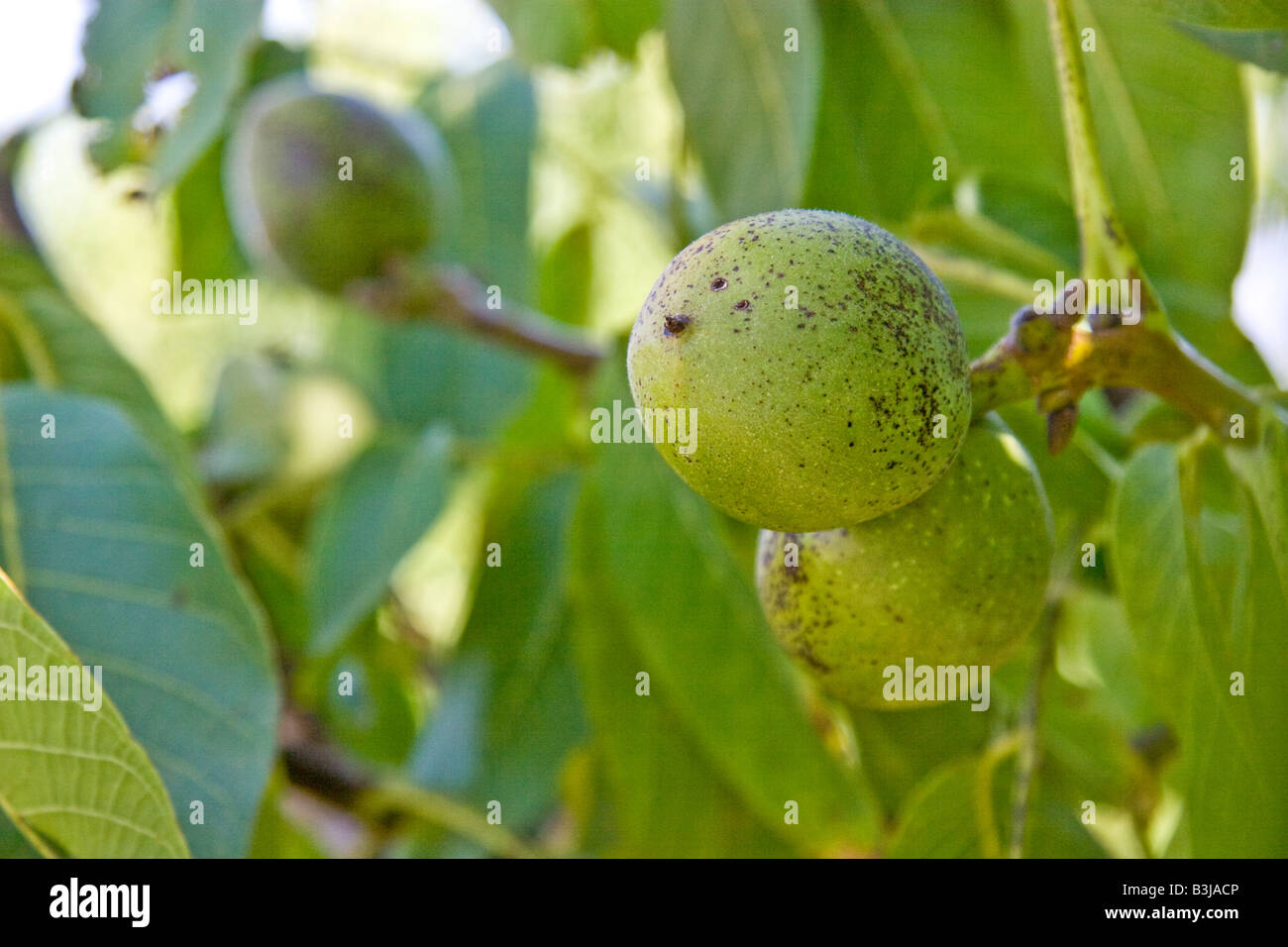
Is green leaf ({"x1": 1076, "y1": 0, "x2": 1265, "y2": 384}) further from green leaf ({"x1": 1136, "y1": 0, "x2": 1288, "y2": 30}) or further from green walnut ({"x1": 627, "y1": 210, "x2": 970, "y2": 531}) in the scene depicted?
green walnut ({"x1": 627, "y1": 210, "x2": 970, "y2": 531})

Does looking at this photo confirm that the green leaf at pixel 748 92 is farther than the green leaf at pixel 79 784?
Yes

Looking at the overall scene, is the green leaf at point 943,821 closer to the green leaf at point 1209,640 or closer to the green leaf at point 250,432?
the green leaf at point 1209,640

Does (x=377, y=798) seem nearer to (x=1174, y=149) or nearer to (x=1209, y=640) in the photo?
(x=1209, y=640)

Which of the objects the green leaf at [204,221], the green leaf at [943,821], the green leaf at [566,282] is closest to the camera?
the green leaf at [943,821]

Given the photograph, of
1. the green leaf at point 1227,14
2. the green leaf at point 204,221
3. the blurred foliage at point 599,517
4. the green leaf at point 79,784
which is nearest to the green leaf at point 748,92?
the blurred foliage at point 599,517

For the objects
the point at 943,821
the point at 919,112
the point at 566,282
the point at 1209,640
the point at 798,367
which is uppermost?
the point at 566,282

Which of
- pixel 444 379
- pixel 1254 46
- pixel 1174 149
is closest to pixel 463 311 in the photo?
pixel 444 379
